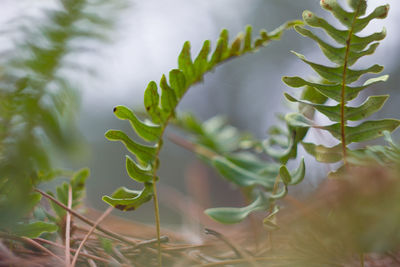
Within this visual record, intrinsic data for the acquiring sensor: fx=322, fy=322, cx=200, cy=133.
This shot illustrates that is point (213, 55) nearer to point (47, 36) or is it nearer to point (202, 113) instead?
point (47, 36)

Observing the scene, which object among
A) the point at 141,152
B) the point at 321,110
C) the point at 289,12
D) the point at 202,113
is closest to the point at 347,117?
the point at 321,110

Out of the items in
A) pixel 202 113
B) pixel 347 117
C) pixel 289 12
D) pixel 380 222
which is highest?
pixel 289 12

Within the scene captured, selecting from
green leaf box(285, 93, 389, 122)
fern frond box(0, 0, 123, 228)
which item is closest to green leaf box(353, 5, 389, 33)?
green leaf box(285, 93, 389, 122)

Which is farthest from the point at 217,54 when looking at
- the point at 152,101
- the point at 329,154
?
the point at 329,154

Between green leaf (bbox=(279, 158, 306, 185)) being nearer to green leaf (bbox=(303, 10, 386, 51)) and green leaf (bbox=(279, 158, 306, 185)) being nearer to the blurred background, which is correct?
green leaf (bbox=(303, 10, 386, 51))

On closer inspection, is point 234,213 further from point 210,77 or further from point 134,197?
point 210,77

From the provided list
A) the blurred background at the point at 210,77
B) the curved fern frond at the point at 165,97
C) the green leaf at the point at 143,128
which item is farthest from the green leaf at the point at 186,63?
the blurred background at the point at 210,77

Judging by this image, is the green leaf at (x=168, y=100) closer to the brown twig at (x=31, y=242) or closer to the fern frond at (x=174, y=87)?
the fern frond at (x=174, y=87)
